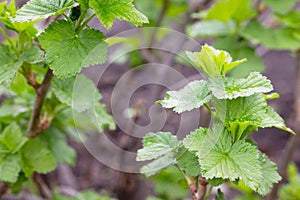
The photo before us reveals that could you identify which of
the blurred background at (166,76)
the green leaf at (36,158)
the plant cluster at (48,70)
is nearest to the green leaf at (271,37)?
the blurred background at (166,76)

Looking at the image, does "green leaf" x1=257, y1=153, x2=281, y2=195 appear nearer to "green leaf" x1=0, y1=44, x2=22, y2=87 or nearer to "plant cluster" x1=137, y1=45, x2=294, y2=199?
"plant cluster" x1=137, y1=45, x2=294, y2=199

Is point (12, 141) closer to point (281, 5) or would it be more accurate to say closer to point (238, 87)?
point (238, 87)

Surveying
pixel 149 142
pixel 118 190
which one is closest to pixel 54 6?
pixel 149 142

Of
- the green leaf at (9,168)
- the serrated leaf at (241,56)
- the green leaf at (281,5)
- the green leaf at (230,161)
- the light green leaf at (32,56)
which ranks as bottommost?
the green leaf at (9,168)

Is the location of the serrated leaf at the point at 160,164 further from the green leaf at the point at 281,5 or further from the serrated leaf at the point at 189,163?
the green leaf at the point at 281,5

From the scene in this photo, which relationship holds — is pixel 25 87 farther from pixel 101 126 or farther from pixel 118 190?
pixel 118 190

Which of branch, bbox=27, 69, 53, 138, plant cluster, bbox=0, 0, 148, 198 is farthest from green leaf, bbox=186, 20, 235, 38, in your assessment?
branch, bbox=27, 69, 53, 138
